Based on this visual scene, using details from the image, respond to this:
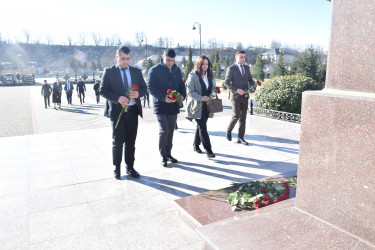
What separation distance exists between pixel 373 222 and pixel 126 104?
321 centimetres

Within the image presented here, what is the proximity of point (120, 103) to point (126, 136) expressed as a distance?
523 mm

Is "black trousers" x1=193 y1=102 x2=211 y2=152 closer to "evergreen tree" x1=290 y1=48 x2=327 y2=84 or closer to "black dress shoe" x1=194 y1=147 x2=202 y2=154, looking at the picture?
"black dress shoe" x1=194 y1=147 x2=202 y2=154

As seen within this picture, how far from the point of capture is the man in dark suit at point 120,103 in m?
4.37

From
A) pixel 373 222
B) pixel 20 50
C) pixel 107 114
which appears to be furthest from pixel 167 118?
pixel 20 50

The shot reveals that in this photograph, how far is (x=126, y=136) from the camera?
458cm

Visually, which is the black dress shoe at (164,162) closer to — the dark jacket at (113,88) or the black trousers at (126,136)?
the black trousers at (126,136)

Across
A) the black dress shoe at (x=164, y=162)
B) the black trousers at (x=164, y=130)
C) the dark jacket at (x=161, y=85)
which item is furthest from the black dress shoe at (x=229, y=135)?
the black dress shoe at (x=164, y=162)

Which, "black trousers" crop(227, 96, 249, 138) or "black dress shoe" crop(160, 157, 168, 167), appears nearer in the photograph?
"black dress shoe" crop(160, 157, 168, 167)

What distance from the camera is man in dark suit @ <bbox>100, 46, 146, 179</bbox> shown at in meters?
4.37

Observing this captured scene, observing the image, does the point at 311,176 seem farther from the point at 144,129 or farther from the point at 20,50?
the point at 20,50

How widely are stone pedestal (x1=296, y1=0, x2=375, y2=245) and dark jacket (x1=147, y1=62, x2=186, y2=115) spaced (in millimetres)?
2891

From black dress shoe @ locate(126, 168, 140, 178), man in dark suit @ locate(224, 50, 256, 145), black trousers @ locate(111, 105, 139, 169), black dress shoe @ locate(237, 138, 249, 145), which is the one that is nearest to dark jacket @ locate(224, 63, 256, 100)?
man in dark suit @ locate(224, 50, 256, 145)

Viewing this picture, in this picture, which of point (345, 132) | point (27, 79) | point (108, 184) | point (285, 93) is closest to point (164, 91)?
point (108, 184)

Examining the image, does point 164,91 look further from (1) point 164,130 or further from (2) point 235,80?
(2) point 235,80
